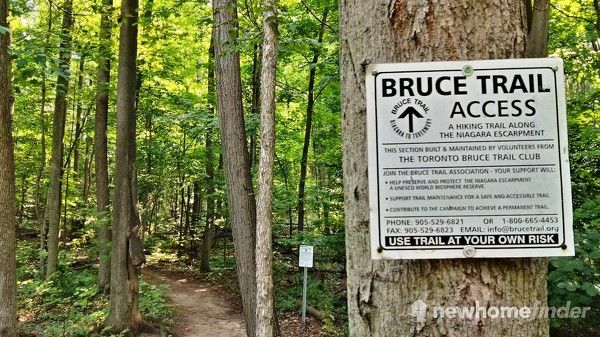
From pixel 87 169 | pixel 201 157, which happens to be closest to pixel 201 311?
pixel 201 157

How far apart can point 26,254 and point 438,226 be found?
2031 centimetres

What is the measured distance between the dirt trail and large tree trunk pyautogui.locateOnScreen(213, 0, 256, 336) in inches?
169

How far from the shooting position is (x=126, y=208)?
9.25m

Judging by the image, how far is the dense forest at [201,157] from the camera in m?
5.69

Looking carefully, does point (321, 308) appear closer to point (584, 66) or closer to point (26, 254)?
point (584, 66)

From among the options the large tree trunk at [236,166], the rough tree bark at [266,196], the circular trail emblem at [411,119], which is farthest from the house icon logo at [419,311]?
the large tree trunk at [236,166]

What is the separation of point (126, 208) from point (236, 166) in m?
3.97

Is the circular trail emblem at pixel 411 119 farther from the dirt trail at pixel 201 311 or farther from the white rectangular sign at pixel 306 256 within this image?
the dirt trail at pixel 201 311

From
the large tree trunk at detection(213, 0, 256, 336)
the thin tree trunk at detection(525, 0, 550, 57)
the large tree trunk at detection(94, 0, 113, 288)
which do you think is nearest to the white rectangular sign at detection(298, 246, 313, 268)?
the large tree trunk at detection(213, 0, 256, 336)

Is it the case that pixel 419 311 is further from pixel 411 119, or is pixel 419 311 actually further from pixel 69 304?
pixel 69 304

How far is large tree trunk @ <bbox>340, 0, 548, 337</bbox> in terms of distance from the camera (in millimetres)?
920

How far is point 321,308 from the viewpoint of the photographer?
424 inches

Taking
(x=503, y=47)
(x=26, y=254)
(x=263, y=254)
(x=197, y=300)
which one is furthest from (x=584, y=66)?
(x=26, y=254)

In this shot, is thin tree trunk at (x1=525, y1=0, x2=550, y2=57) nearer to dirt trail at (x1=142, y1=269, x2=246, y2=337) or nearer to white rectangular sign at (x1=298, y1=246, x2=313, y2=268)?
white rectangular sign at (x1=298, y1=246, x2=313, y2=268)
